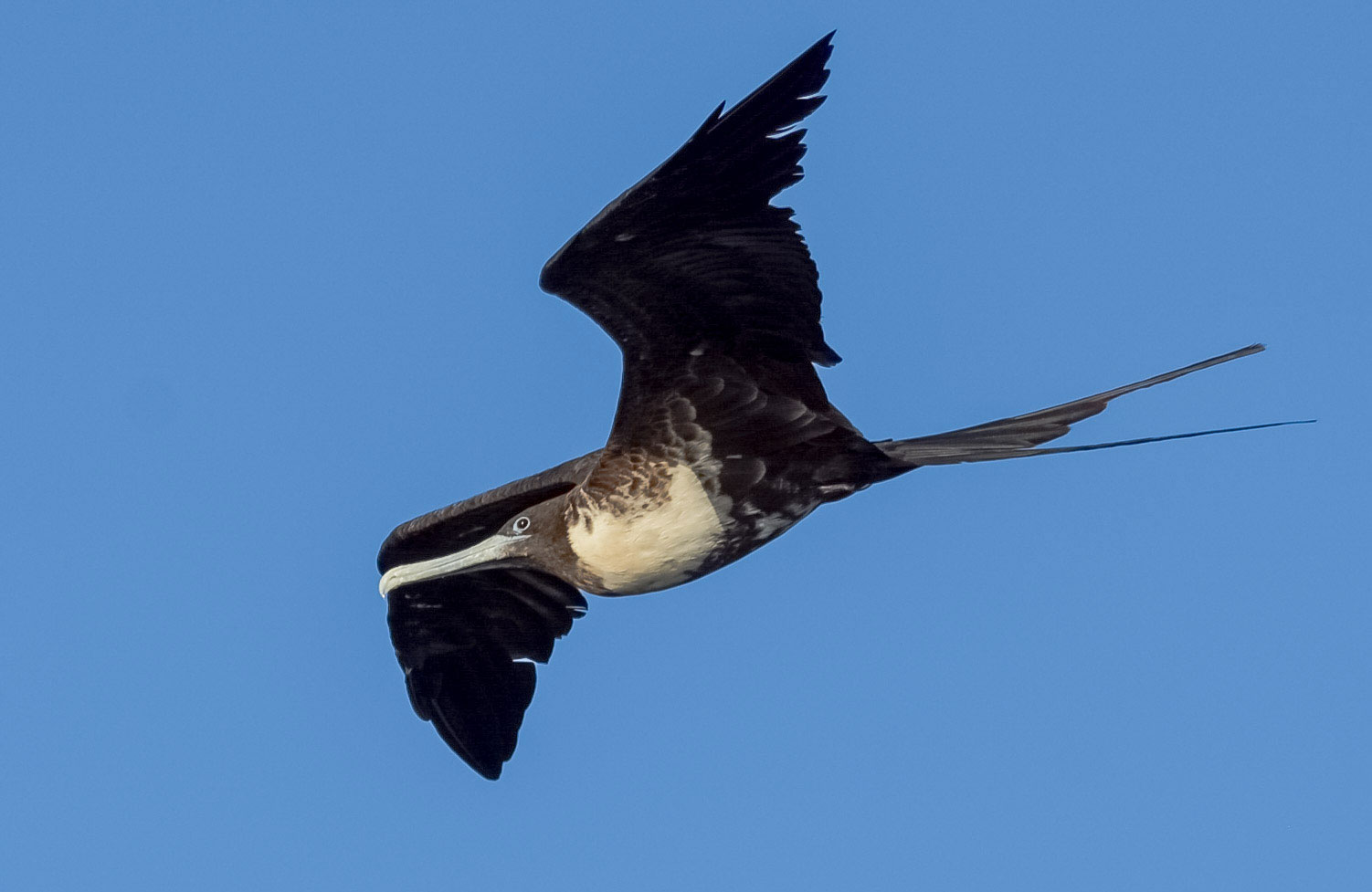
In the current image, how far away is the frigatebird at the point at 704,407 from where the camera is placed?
6613 mm

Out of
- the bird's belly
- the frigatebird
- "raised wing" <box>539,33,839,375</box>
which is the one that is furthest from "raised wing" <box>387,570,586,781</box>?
"raised wing" <box>539,33,839,375</box>

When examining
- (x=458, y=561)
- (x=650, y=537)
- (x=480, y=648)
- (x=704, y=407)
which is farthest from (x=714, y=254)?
(x=480, y=648)

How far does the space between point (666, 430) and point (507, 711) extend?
2298 millimetres

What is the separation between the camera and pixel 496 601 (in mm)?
9008

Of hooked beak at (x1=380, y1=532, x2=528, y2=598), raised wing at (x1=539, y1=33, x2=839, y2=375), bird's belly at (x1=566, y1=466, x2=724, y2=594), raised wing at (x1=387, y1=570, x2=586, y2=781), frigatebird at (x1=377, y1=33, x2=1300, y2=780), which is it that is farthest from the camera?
raised wing at (x1=387, y1=570, x2=586, y2=781)

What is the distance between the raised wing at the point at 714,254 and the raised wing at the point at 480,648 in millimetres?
1936

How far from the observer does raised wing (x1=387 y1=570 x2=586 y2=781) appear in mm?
8922

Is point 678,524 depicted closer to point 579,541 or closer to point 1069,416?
point 579,541

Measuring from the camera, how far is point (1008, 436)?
7.25 m

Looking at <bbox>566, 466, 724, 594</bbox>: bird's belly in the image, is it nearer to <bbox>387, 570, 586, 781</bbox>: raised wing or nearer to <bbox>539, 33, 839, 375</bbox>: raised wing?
<bbox>539, 33, 839, 375</bbox>: raised wing

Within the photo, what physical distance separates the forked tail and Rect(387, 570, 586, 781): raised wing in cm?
217

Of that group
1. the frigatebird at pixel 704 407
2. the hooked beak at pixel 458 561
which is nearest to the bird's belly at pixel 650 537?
the frigatebird at pixel 704 407

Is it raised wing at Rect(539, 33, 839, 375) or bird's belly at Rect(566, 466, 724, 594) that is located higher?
raised wing at Rect(539, 33, 839, 375)

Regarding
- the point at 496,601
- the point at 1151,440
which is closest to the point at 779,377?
the point at 1151,440
